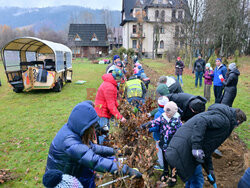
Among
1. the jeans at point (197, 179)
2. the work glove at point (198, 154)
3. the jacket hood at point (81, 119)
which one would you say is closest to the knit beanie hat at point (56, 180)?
the jacket hood at point (81, 119)

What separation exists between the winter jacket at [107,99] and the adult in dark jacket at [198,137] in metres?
1.45

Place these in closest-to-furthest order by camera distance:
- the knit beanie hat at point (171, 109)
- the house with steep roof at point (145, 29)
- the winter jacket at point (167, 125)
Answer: the knit beanie hat at point (171, 109), the winter jacket at point (167, 125), the house with steep roof at point (145, 29)

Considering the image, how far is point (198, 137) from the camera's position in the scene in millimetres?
2391

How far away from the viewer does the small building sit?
45966 mm

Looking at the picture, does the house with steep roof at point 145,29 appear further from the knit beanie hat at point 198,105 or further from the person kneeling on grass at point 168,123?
the person kneeling on grass at point 168,123

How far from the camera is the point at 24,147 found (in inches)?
191

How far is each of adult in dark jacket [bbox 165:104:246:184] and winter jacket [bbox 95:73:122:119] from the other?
4.74 ft

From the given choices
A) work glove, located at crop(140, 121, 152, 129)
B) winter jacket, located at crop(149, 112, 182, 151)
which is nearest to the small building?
work glove, located at crop(140, 121, 152, 129)

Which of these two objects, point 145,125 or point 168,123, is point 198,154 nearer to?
point 168,123

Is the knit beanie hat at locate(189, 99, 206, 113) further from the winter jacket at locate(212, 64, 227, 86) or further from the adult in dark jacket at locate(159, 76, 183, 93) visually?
the winter jacket at locate(212, 64, 227, 86)

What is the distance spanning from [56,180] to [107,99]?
2.28 m

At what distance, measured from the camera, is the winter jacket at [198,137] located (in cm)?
242

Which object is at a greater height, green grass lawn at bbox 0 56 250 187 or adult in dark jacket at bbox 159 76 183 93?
adult in dark jacket at bbox 159 76 183 93

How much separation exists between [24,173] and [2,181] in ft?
1.31
